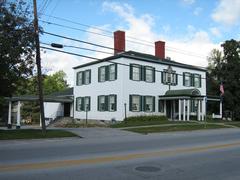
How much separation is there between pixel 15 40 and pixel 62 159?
11210mm

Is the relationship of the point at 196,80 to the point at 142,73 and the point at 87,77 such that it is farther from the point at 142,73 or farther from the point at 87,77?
the point at 87,77

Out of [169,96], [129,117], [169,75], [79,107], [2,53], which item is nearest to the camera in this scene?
[2,53]

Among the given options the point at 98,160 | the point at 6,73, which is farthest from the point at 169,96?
the point at 98,160

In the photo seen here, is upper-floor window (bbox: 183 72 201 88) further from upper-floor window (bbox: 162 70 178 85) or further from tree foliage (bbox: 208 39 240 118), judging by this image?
tree foliage (bbox: 208 39 240 118)

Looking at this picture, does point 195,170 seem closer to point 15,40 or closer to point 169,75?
point 15,40

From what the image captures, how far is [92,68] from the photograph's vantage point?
39812 millimetres

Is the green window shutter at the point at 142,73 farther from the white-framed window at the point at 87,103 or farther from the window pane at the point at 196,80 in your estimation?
the window pane at the point at 196,80

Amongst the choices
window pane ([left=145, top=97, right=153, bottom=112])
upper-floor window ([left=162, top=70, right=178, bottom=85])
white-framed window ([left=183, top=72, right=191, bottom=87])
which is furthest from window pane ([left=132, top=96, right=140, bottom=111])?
white-framed window ([left=183, top=72, right=191, bottom=87])

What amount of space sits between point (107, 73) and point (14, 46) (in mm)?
17782

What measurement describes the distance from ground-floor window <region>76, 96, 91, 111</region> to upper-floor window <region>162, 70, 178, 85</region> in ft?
30.5

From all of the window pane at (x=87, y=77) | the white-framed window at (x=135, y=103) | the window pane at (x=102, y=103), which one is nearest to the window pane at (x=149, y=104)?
the white-framed window at (x=135, y=103)

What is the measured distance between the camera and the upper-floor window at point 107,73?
3588cm

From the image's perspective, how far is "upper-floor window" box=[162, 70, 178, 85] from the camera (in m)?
38.9

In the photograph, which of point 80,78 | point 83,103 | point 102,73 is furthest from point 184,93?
point 80,78
